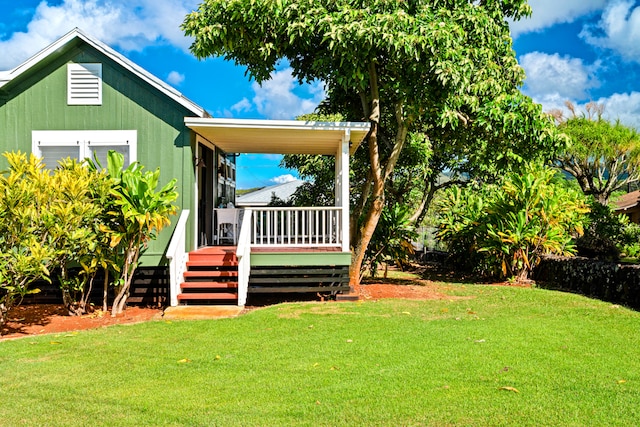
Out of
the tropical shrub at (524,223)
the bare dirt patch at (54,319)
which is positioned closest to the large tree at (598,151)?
the tropical shrub at (524,223)

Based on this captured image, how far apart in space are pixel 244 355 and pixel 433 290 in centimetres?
733

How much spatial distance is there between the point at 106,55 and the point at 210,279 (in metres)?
4.82

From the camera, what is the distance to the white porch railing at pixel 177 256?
9312 millimetres

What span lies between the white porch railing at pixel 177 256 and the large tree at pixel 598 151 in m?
21.7

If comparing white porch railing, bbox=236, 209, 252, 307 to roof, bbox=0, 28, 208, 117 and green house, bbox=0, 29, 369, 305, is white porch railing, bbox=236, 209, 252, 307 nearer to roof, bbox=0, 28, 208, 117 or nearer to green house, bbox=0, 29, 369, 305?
green house, bbox=0, 29, 369, 305

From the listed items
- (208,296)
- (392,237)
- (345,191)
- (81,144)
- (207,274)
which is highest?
(81,144)

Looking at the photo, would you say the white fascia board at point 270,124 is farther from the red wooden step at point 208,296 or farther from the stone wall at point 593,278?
the stone wall at point 593,278

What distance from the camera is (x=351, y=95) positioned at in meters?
13.4

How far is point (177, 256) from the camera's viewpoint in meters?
9.55

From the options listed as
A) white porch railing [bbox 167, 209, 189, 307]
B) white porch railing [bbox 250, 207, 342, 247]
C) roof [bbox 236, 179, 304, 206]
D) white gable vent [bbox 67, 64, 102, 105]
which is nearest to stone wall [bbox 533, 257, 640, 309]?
white porch railing [bbox 250, 207, 342, 247]

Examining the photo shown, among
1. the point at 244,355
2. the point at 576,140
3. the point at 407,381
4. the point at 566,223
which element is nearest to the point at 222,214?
the point at 244,355

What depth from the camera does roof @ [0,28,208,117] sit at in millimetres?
10055

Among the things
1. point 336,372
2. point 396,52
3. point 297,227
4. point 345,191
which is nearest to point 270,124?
point 345,191

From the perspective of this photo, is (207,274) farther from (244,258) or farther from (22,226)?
(22,226)
